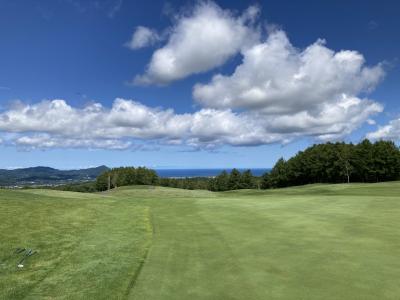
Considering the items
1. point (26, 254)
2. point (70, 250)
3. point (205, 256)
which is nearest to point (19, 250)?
point (26, 254)

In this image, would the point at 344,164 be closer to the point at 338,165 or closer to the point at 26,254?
the point at 338,165

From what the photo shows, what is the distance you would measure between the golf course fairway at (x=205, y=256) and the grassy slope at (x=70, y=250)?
3 cm

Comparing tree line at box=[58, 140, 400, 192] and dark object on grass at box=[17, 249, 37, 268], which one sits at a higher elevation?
tree line at box=[58, 140, 400, 192]

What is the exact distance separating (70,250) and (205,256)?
5.14 meters

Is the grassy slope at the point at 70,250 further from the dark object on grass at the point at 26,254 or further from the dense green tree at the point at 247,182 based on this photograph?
the dense green tree at the point at 247,182

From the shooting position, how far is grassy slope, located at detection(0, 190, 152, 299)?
32.4ft

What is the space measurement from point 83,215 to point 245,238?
11.3 metres

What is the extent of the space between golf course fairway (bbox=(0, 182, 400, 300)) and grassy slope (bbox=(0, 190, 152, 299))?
0.03 metres

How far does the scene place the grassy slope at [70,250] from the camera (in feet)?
32.4

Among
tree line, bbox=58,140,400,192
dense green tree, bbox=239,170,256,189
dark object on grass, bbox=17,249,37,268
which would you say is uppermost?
tree line, bbox=58,140,400,192

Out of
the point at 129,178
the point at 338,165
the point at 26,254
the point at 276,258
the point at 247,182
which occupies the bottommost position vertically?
the point at 26,254

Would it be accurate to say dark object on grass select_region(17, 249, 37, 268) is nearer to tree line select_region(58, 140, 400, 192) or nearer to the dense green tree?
tree line select_region(58, 140, 400, 192)

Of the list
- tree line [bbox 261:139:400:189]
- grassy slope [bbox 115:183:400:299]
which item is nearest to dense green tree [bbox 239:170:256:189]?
tree line [bbox 261:139:400:189]

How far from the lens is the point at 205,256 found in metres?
12.4
